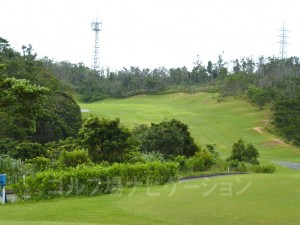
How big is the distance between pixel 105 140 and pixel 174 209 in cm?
1480

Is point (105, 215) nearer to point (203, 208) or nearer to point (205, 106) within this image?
point (203, 208)

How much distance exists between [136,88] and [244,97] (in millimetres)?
29794

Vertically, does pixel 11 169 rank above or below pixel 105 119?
below

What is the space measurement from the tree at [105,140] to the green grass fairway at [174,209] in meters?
10.3

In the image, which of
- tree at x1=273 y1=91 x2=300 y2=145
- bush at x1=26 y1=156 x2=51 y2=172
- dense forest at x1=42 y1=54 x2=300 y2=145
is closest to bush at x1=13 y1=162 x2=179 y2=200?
bush at x1=26 y1=156 x2=51 y2=172

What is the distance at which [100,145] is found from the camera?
26984mm

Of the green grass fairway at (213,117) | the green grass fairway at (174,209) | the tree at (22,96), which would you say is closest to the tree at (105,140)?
the green grass fairway at (174,209)

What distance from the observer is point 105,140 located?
26.6m

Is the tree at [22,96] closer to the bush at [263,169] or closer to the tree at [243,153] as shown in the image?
the bush at [263,169]

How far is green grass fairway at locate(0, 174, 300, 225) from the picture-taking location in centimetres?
1079

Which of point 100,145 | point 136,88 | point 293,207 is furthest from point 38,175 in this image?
point 136,88

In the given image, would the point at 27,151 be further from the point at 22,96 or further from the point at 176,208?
the point at 176,208

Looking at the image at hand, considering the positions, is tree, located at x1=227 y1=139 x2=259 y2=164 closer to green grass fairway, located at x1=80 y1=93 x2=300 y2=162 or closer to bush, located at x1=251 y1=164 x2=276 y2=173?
bush, located at x1=251 y1=164 x2=276 y2=173

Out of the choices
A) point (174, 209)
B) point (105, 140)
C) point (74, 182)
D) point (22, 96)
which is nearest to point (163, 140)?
point (105, 140)
